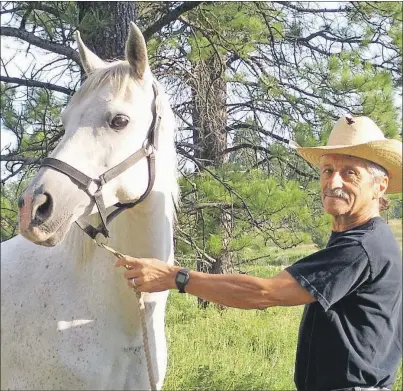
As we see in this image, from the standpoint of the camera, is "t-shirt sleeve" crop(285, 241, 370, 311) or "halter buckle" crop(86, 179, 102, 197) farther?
"halter buckle" crop(86, 179, 102, 197)

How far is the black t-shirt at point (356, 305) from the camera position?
1.87 m

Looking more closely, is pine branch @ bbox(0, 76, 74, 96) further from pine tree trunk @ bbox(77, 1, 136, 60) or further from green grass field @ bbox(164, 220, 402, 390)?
green grass field @ bbox(164, 220, 402, 390)

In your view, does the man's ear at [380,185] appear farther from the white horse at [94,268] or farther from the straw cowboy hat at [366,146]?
the white horse at [94,268]

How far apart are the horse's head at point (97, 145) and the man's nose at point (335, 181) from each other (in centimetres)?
69

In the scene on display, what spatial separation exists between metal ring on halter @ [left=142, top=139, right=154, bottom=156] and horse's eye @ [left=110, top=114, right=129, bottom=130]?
12cm

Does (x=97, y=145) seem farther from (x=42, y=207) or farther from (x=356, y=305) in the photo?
(x=356, y=305)

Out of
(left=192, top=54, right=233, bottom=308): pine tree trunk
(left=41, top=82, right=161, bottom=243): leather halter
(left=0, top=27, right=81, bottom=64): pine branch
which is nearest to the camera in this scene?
(left=41, top=82, right=161, bottom=243): leather halter

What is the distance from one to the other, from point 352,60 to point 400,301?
3833 mm

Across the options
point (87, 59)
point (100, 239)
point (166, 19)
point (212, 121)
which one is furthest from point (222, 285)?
point (212, 121)

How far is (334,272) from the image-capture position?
1.87 metres

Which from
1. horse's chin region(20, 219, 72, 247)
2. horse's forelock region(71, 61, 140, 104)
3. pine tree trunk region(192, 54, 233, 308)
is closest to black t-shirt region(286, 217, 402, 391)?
horse's chin region(20, 219, 72, 247)

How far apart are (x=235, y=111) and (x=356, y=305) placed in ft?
16.0

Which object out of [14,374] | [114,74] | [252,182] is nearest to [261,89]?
[252,182]

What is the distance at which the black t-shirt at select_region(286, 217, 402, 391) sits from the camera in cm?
187
